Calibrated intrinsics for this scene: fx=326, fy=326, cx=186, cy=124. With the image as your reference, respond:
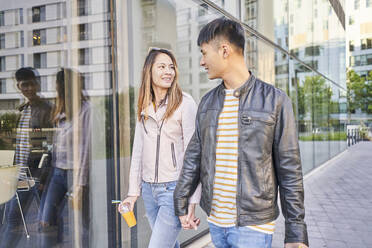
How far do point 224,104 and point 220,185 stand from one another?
43cm

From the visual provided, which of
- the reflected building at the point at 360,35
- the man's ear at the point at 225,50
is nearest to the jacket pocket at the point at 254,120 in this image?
the man's ear at the point at 225,50

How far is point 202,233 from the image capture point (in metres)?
4.41

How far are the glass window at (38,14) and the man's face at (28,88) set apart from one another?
57 cm

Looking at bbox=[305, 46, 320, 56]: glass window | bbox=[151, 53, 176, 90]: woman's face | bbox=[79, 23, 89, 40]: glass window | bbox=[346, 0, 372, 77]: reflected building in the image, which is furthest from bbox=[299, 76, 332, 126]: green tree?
bbox=[346, 0, 372, 77]: reflected building

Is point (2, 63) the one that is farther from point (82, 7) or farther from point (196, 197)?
point (196, 197)

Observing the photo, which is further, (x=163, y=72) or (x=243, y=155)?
(x=163, y=72)

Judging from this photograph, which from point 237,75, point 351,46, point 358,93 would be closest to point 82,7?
point 237,75

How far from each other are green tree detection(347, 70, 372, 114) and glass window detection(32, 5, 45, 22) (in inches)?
1454

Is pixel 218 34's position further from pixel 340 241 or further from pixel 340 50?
pixel 340 50

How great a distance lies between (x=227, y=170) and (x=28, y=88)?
219 centimetres

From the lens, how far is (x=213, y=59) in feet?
5.66

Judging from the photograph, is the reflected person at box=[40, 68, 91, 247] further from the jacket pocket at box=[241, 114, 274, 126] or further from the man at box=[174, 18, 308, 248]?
the jacket pocket at box=[241, 114, 274, 126]

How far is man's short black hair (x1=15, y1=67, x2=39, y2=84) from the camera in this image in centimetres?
298

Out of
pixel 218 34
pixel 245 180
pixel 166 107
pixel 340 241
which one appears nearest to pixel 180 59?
pixel 166 107
